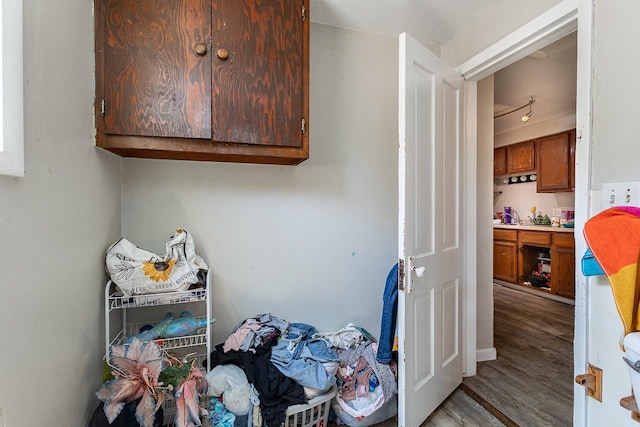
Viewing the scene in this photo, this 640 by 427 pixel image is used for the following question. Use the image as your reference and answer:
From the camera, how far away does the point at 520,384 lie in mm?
2012

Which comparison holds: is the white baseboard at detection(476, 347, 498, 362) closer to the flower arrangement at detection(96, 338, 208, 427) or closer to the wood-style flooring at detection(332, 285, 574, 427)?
the wood-style flooring at detection(332, 285, 574, 427)

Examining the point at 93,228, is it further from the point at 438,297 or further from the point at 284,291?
the point at 438,297

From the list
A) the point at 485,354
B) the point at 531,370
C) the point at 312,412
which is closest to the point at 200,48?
the point at 312,412

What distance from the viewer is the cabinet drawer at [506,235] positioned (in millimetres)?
4569

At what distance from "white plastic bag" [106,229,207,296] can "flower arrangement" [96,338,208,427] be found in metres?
0.26

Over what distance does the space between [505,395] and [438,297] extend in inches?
32.3

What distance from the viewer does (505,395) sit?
1.89m

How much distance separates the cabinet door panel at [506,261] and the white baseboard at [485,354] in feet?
8.91

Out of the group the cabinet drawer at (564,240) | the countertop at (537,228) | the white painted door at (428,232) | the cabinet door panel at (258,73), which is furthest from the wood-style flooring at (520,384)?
the cabinet door panel at (258,73)

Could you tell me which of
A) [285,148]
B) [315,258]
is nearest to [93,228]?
[285,148]

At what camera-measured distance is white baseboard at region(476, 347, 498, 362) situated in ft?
7.52

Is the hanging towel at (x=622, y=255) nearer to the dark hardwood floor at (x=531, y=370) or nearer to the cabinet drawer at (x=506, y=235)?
the dark hardwood floor at (x=531, y=370)

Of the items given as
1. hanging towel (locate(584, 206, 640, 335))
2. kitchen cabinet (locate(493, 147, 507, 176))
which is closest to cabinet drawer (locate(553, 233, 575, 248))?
kitchen cabinet (locate(493, 147, 507, 176))

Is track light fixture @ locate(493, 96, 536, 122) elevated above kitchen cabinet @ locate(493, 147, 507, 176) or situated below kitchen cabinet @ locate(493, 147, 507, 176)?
above
